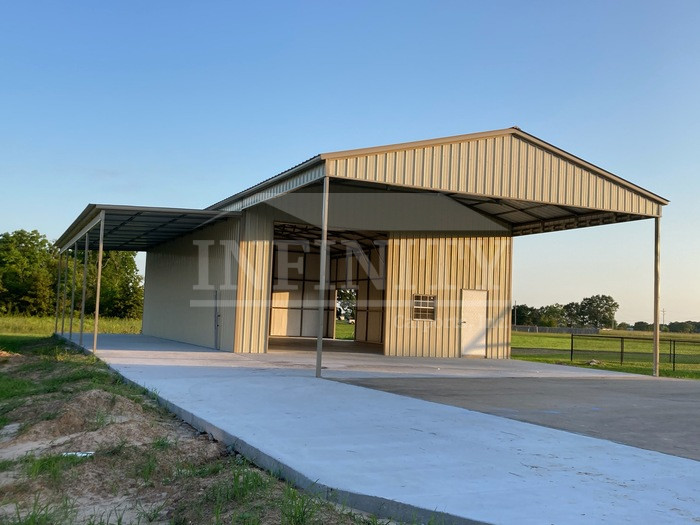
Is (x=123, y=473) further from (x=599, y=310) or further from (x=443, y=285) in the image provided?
(x=599, y=310)

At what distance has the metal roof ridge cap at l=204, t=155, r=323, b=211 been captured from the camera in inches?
506

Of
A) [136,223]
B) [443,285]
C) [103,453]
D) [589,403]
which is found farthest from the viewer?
[443,285]

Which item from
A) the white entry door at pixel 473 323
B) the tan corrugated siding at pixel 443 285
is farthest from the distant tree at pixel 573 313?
the white entry door at pixel 473 323

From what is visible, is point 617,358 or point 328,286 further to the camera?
point 328,286

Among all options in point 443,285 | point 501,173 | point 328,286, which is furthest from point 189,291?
point 501,173

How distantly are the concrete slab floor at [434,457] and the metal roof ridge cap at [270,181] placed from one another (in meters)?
4.36

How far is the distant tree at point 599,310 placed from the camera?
117m

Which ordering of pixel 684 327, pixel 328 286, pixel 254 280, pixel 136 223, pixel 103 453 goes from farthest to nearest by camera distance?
pixel 684 327 → pixel 328 286 → pixel 136 223 → pixel 254 280 → pixel 103 453

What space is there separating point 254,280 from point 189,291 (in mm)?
4867

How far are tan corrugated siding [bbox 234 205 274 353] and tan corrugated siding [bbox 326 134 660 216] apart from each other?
603 centimetres

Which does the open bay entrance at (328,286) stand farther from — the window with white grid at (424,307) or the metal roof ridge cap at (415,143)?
the metal roof ridge cap at (415,143)

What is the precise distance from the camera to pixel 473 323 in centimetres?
2108

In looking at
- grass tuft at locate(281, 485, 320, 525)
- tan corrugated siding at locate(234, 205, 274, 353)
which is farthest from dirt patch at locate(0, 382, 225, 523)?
tan corrugated siding at locate(234, 205, 274, 353)

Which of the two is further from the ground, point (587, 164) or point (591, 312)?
point (587, 164)
